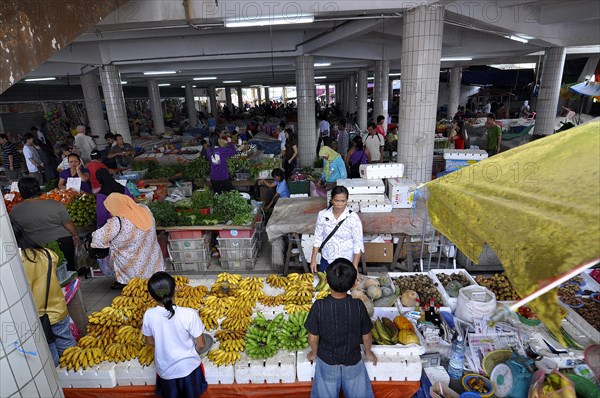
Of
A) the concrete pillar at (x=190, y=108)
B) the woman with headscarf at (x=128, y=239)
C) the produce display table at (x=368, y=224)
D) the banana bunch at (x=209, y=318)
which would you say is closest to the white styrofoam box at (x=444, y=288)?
the produce display table at (x=368, y=224)

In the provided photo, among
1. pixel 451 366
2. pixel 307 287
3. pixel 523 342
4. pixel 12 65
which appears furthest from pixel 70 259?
pixel 523 342

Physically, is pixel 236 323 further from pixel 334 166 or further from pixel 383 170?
pixel 334 166

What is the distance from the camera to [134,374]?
10.7ft

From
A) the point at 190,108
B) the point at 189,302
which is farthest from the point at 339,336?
the point at 190,108

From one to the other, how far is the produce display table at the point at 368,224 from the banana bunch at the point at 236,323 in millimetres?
2127

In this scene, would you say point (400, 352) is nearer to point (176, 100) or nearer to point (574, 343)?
point (574, 343)

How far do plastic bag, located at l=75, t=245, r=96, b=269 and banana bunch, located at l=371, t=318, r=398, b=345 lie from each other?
5.12m

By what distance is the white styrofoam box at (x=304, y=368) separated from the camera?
3191 millimetres

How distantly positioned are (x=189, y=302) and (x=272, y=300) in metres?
0.93

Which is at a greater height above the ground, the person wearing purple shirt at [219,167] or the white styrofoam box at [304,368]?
the person wearing purple shirt at [219,167]

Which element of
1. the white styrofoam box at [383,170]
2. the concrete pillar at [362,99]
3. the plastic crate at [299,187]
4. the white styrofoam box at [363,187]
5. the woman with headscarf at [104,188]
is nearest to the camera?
the woman with headscarf at [104,188]

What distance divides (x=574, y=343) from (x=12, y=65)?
560 cm

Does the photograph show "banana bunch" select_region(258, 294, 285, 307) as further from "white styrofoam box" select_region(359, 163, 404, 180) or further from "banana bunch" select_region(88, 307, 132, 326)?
"white styrofoam box" select_region(359, 163, 404, 180)

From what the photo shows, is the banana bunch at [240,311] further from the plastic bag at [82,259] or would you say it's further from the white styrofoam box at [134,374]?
the plastic bag at [82,259]
